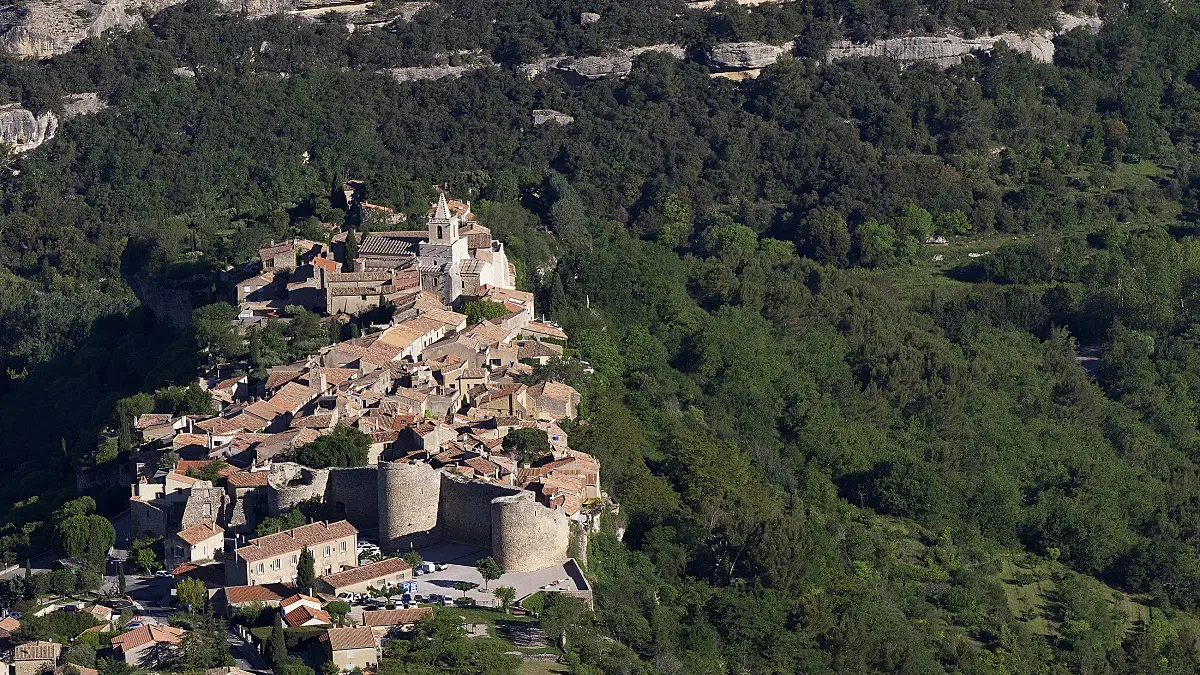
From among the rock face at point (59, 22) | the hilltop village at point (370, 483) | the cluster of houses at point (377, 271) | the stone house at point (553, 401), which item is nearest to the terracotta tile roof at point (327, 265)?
the cluster of houses at point (377, 271)

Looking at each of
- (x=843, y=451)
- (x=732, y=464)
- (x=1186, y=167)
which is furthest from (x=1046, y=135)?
(x=732, y=464)

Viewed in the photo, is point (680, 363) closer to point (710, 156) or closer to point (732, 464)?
point (732, 464)

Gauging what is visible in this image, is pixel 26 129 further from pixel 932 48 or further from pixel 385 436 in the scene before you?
pixel 385 436

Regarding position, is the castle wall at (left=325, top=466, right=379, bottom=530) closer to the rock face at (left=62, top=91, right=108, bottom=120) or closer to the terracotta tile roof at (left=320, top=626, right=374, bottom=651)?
the terracotta tile roof at (left=320, top=626, right=374, bottom=651)

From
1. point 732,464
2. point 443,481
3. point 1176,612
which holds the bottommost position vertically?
point 1176,612

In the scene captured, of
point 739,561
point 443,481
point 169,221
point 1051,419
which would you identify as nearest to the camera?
point 443,481

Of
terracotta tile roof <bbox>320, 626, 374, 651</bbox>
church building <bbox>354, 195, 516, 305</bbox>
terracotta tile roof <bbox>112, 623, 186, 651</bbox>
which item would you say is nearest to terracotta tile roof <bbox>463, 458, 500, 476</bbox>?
terracotta tile roof <bbox>320, 626, 374, 651</bbox>

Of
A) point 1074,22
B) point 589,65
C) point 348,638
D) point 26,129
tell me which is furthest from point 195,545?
point 1074,22
